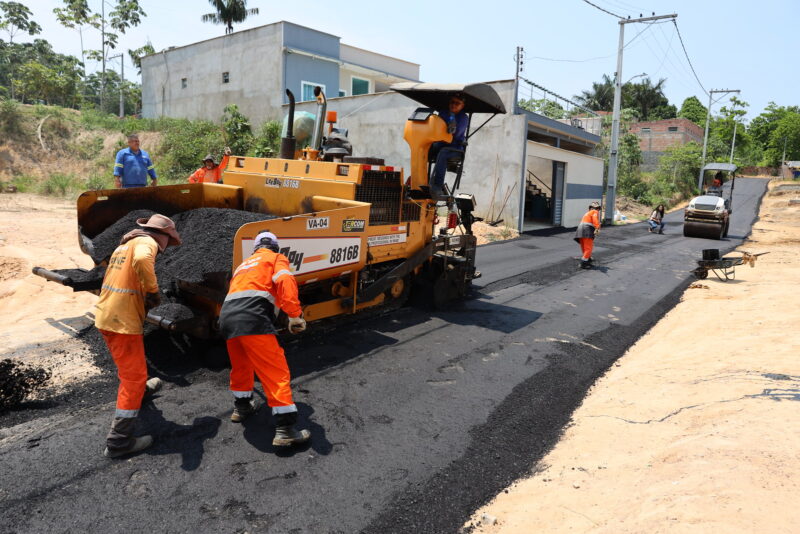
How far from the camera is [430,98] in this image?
22.7 feet

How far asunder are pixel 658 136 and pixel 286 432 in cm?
4966

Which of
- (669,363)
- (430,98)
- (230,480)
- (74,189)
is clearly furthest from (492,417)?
(74,189)

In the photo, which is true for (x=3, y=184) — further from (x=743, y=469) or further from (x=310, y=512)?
(x=743, y=469)

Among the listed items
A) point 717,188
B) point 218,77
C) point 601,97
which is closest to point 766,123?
point 601,97

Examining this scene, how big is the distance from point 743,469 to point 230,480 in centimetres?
302

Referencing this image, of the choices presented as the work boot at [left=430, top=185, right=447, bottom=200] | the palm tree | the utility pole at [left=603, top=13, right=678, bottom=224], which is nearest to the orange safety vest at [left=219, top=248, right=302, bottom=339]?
the work boot at [left=430, top=185, right=447, bottom=200]

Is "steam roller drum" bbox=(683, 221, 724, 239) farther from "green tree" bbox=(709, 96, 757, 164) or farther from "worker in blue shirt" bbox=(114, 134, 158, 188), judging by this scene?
"green tree" bbox=(709, 96, 757, 164)

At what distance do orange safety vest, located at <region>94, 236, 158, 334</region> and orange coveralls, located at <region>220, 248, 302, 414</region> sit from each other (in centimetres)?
55

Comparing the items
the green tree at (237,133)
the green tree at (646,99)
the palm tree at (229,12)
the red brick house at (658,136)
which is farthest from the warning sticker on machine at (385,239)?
the green tree at (646,99)

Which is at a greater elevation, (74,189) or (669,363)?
(74,189)

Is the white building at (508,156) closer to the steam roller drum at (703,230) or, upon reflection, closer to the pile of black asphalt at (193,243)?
the steam roller drum at (703,230)

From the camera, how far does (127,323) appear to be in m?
3.43

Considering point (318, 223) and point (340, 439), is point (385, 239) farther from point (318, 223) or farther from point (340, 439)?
point (340, 439)

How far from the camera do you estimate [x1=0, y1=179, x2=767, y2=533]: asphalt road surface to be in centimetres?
292
